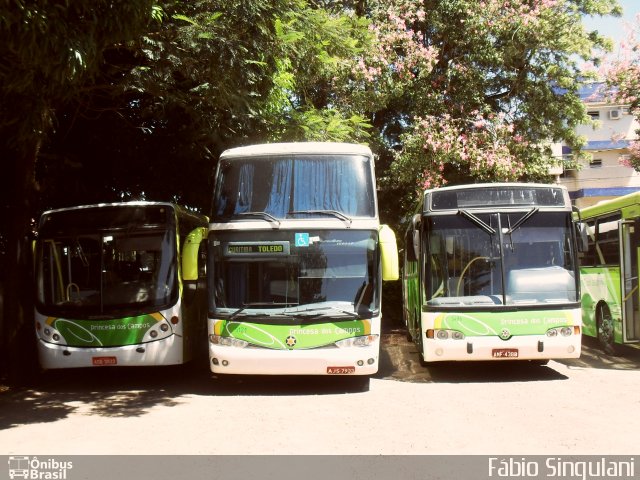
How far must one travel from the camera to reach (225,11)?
10.7 meters

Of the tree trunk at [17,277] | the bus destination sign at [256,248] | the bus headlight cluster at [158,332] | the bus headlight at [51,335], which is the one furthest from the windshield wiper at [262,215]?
the tree trunk at [17,277]

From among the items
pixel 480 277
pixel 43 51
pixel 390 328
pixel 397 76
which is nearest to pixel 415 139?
pixel 397 76

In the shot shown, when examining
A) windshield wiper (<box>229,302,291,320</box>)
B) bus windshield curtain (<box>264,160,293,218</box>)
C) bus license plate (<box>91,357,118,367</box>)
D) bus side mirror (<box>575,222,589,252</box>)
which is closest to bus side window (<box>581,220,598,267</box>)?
bus side mirror (<box>575,222,589,252</box>)

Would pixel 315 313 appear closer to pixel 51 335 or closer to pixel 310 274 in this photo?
pixel 310 274

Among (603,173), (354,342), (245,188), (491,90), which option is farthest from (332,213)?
(603,173)

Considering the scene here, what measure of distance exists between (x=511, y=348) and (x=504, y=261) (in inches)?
51.3

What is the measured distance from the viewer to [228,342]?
10.6 metres

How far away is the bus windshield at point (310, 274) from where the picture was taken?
10.6m

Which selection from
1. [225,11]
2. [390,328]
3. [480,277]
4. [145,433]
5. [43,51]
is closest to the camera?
[43,51]

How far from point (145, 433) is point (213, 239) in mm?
3669

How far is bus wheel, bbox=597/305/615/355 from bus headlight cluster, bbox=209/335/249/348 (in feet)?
24.8

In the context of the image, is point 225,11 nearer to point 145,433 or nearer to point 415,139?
point 145,433

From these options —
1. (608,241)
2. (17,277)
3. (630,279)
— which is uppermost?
(608,241)
